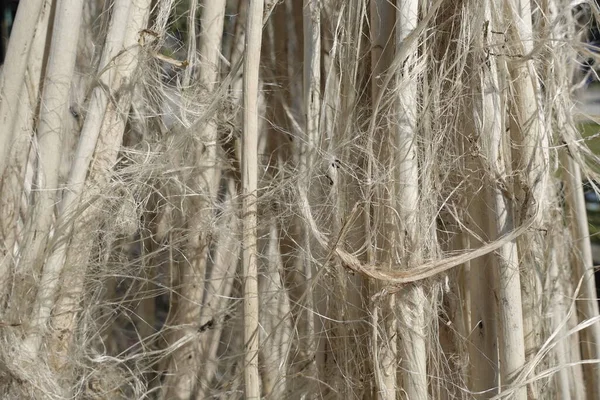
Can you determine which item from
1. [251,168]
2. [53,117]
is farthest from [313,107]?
[53,117]

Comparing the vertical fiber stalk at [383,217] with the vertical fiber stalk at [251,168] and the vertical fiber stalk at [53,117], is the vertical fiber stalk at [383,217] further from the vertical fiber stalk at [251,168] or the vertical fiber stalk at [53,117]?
the vertical fiber stalk at [53,117]

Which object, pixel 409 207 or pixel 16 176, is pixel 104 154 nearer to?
pixel 16 176

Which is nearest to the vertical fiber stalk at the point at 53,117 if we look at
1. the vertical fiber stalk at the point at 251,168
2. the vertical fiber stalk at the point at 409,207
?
the vertical fiber stalk at the point at 251,168

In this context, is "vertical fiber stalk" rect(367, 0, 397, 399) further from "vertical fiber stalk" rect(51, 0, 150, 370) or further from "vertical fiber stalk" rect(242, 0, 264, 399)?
"vertical fiber stalk" rect(51, 0, 150, 370)

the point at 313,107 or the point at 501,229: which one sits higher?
the point at 313,107

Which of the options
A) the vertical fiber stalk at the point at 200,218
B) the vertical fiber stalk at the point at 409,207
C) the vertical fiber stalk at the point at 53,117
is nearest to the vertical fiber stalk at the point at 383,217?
the vertical fiber stalk at the point at 409,207

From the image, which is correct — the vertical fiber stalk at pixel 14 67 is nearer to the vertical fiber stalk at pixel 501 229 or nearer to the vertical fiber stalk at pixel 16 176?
the vertical fiber stalk at pixel 16 176

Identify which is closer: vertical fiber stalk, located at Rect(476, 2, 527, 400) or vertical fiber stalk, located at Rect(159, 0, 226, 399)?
vertical fiber stalk, located at Rect(476, 2, 527, 400)

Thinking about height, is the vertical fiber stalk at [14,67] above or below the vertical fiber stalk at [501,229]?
above

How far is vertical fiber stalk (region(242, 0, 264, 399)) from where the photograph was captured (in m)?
0.56

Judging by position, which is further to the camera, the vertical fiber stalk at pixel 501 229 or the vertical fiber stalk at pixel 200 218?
the vertical fiber stalk at pixel 200 218

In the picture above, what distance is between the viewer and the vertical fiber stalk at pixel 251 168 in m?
0.56

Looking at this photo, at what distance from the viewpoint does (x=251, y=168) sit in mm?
564

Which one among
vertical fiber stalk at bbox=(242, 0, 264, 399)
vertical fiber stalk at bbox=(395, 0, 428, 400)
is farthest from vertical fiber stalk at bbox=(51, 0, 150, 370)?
vertical fiber stalk at bbox=(395, 0, 428, 400)
